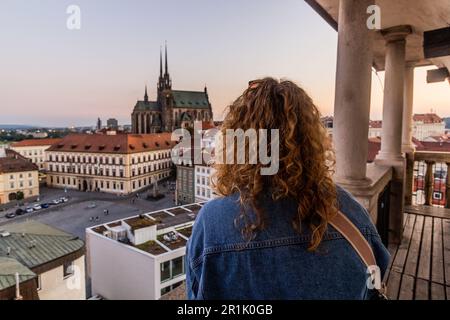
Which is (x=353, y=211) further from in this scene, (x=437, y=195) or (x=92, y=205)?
(x=92, y=205)

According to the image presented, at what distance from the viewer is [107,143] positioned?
33500 millimetres

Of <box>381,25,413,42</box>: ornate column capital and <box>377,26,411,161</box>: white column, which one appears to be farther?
<box>377,26,411,161</box>: white column

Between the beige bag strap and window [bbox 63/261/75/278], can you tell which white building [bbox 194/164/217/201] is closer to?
window [bbox 63/261/75/278]

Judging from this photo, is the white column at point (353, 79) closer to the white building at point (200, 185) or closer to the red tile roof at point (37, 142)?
the white building at point (200, 185)

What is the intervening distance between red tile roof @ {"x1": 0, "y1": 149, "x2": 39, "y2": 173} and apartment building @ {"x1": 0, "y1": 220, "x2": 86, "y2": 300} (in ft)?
37.6

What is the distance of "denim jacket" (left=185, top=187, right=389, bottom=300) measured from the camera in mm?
678

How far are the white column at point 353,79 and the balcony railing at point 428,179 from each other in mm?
2827

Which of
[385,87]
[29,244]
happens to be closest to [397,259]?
[385,87]

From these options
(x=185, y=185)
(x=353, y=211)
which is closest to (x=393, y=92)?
(x=353, y=211)

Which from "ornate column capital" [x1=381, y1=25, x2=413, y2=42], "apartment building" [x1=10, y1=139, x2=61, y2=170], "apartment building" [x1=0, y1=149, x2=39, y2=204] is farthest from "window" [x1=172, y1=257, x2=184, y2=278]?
"apartment building" [x1=10, y1=139, x2=61, y2=170]

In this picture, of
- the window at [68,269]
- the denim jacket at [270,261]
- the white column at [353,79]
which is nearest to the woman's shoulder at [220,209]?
the denim jacket at [270,261]

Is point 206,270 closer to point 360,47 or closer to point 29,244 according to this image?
point 360,47

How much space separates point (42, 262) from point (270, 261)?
6.58m
